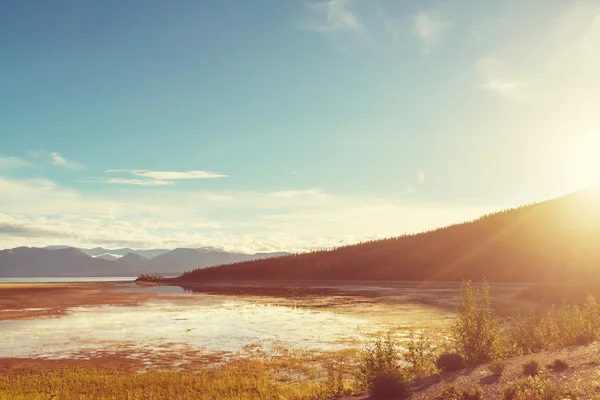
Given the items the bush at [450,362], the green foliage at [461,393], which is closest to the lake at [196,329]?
the bush at [450,362]

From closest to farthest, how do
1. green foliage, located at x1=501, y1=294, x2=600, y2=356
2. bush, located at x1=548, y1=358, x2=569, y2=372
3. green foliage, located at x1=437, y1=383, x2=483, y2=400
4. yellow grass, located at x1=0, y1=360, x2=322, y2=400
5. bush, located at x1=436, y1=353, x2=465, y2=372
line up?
1. green foliage, located at x1=437, y1=383, x2=483, y2=400
2. bush, located at x1=548, y1=358, x2=569, y2=372
3. yellow grass, located at x1=0, y1=360, x2=322, y2=400
4. bush, located at x1=436, y1=353, x2=465, y2=372
5. green foliage, located at x1=501, y1=294, x2=600, y2=356

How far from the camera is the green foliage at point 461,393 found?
13.7 metres

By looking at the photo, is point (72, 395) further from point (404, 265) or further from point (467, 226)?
point (467, 226)

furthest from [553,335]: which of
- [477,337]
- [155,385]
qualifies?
[155,385]

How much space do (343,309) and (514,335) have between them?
86.0 feet

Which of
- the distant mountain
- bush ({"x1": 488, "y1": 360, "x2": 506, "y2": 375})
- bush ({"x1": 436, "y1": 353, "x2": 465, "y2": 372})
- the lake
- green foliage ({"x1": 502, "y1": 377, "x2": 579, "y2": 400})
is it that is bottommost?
the lake

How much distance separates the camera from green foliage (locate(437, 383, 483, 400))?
1369 centimetres

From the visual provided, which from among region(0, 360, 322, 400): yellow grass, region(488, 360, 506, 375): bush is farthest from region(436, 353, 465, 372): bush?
region(0, 360, 322, 400): yellow grass

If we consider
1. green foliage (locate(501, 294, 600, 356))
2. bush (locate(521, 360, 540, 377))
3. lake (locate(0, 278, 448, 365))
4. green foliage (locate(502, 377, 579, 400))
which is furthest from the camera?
lake (locate(0, 278, 448, 365))

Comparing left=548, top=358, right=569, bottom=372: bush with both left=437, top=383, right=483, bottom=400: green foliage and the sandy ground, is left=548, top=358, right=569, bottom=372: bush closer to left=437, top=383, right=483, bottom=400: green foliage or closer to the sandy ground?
the sandy ground

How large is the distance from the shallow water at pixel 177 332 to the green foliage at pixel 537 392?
580 inches

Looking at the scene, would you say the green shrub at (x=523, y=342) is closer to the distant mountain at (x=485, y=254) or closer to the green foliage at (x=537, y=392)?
the green foliage at (x=537, y=392)

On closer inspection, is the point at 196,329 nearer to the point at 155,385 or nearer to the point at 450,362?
the point at 155,385

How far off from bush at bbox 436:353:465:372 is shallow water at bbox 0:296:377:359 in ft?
29.5
